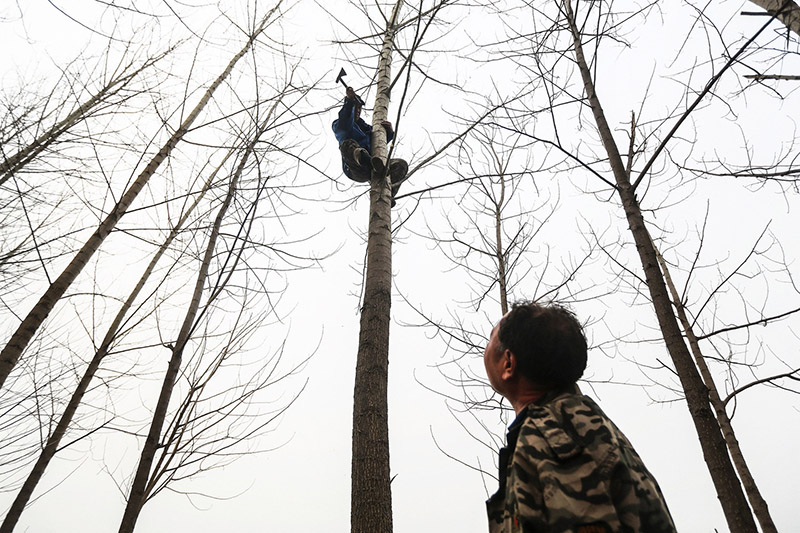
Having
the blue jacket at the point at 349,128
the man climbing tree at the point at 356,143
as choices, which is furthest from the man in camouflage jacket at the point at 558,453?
the blue jacket at the point at 349,128

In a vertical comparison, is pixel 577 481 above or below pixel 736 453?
below

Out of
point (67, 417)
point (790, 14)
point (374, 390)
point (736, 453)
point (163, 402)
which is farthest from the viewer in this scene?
point (736, 453)

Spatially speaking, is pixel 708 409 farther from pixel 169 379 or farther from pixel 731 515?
pixel 169 379

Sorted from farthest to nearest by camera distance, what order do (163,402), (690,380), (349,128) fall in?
(349,128) → (163,402) → (690,380)

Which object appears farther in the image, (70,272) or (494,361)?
(70,272)

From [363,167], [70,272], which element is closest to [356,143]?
[363,167]

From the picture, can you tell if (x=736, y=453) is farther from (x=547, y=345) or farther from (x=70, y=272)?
(x=70, y=272)

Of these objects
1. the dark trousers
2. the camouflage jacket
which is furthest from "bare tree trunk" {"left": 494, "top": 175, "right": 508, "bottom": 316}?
the camouflage jacket

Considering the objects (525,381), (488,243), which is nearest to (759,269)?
(488,243)

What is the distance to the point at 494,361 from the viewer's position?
56.1 inches

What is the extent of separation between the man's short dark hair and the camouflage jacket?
117 mm

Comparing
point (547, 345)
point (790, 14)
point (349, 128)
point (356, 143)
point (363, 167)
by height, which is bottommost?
point (547, 345)

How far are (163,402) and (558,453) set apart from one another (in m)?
2.58

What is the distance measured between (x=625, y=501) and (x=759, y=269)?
408cm
